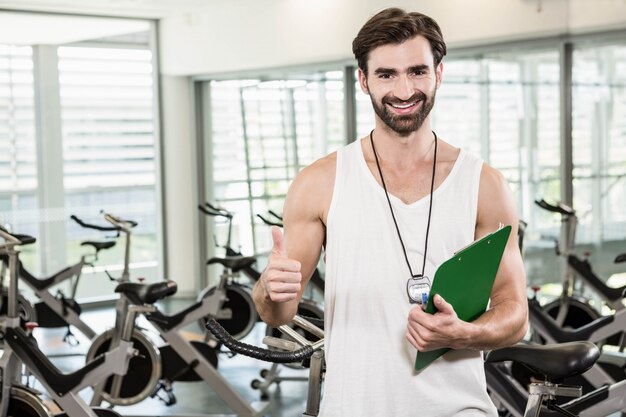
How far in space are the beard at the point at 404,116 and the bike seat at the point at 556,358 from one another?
821 millimetres

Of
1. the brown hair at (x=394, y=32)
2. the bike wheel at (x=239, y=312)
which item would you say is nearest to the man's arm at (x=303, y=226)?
the brown hair at (x=394, y=32)

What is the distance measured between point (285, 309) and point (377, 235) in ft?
0.68

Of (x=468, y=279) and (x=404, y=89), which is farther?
(x=404, y=89)

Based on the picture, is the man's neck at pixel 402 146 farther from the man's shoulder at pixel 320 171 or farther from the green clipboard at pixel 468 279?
the green clipboard at pixel 468 279

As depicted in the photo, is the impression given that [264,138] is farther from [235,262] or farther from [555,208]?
[555,208]

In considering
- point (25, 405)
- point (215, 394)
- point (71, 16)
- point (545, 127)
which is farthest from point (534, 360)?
point (71, 16)

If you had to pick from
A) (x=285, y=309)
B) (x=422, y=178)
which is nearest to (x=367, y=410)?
(x=285, y=309)

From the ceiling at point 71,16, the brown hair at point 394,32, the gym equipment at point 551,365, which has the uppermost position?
the ceiling at point 71,16

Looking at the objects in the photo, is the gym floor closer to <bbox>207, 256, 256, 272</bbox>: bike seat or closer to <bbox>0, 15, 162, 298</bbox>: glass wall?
<bbox>207, 256, 256, 272</bbox>: bike seat

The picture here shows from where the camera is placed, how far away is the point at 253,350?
1730mm

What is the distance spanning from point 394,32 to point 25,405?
8.73 ft

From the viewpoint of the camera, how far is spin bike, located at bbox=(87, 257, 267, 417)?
4.64 meters

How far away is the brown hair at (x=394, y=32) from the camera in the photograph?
5.46ft

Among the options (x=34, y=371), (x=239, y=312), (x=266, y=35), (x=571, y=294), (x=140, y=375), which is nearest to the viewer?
(x=34, y=371)
